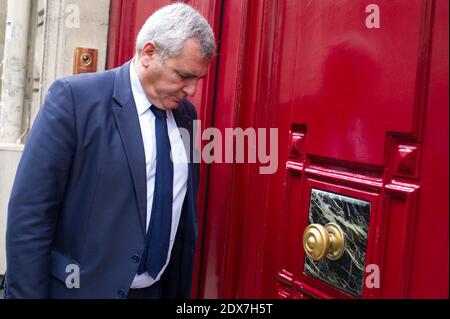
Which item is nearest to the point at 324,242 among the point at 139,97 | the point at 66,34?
the point at 139,97

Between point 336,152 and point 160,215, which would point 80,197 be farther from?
point 336,152

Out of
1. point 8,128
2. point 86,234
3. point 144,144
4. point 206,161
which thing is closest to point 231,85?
point 206,161

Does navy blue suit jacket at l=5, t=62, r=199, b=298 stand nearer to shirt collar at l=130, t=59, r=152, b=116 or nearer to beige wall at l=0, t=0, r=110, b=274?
shirt collar at l=130, t=59, r=152, b=116

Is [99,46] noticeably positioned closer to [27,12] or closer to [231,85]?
[27,12]

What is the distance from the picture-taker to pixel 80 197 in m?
1.73

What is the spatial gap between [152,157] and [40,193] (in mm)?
376

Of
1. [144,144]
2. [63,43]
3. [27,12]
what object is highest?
[27,12]

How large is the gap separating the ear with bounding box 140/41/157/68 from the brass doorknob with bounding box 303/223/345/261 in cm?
75

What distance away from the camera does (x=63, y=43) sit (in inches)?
126
